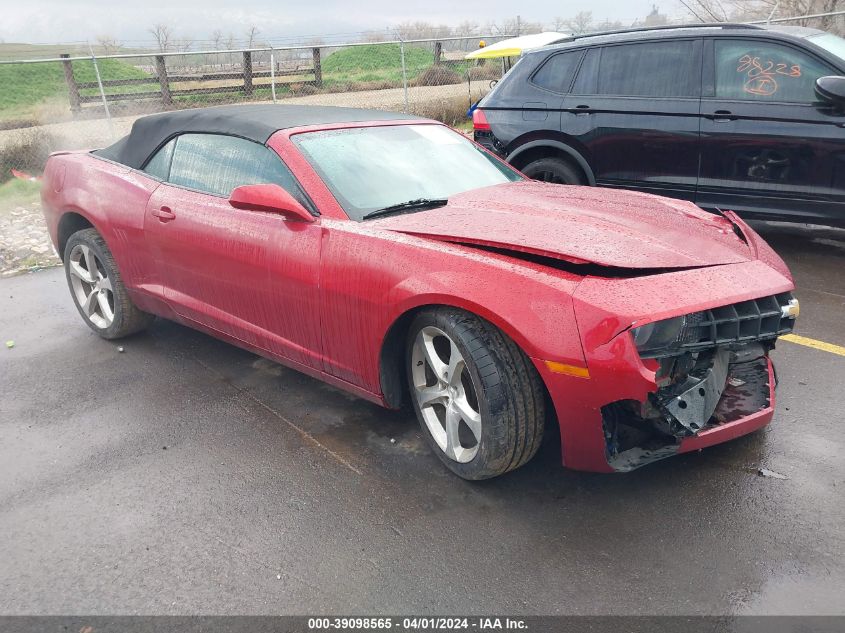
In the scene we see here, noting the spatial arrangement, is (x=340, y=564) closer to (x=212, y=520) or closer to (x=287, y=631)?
(x=287, y=631)

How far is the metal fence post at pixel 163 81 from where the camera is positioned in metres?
16.1

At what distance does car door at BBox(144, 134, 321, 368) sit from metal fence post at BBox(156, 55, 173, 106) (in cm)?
1328

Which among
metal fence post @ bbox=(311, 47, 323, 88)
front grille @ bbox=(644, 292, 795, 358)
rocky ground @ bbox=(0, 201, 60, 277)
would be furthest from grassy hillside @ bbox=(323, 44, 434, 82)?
front grille @ bbox=(644, 292, 795, 358)

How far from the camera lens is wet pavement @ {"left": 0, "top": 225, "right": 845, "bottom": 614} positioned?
7.93ft

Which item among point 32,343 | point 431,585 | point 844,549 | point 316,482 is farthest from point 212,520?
point 32,343

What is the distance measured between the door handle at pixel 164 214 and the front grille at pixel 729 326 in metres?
2.78

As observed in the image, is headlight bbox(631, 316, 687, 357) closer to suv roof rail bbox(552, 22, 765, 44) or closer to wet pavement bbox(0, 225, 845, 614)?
wet pavement bbox(0, 225, 845, 614)

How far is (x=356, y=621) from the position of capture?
2322 millimetres

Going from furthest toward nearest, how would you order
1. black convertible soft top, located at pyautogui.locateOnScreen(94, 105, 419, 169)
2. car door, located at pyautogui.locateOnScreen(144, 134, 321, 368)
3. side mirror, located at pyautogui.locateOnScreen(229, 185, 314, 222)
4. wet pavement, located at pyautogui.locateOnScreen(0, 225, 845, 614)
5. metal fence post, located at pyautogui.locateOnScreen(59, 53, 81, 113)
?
metal fence post, located at pyautogui.locateOnScreen(59, 53, 81, 113), black convertible soft top, located at pyautogui.locateOnScreen(94, 105, 419, 169), car door, located at pyautogui.locateOnScreen(144, 134, 321, 368), side mirror, located at pyautogui.locateOnScreen(229, 185, 314, 222), wet pavement, located at pyautogui.locateOnScreen(0, 225, 845, 614)

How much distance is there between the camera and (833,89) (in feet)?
17.0

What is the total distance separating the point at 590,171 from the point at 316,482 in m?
4.29

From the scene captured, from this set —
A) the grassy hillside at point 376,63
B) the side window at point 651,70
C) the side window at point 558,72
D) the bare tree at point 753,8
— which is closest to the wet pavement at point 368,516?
the side window at point 651,70

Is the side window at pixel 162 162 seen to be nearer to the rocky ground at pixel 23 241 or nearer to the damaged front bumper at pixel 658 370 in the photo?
the damaged front bumper at pixel 658 370

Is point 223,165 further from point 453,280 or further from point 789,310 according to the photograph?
point 789,310
